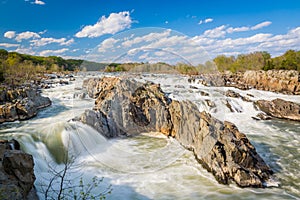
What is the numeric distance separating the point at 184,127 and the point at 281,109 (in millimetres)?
9821

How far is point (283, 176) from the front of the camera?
7.11 meters

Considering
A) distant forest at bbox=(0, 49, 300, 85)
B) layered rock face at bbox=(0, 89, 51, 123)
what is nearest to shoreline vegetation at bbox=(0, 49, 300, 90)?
distant forest at bbox=(0, 49, 300, 85)

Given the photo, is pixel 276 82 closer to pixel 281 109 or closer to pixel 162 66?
pixel 281 109

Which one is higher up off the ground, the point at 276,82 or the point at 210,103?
the point at 276,82

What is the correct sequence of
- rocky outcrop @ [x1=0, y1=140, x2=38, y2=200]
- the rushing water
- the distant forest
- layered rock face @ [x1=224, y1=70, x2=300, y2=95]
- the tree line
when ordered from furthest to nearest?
the tree line → layered rock face @ [x1=224, y1=70, x2=300, y2=95] → the rushing water → the distant forest → rocky outcrop @ [x1=0, y1=140, x2=38, y2=200]

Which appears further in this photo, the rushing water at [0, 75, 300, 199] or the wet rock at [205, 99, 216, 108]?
the wet rock at [205, 99, 216, 108]

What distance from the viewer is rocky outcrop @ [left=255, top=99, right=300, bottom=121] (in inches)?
586

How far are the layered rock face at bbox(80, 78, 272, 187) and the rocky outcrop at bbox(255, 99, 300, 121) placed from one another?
28.4 ft

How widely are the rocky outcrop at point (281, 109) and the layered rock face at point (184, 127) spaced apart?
28.4 ft

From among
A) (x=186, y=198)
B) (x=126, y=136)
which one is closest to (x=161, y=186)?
(x=186, y=198)

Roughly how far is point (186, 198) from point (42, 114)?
1217 centimetres

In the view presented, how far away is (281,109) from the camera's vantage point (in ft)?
51.0

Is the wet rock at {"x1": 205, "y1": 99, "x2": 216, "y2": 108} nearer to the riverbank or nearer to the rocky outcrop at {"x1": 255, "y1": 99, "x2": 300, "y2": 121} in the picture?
the rocky outcrop at {"x1": 255, "y1": 99, "x2": 300, "y2": 121}

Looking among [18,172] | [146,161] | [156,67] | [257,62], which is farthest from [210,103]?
[257,62]
